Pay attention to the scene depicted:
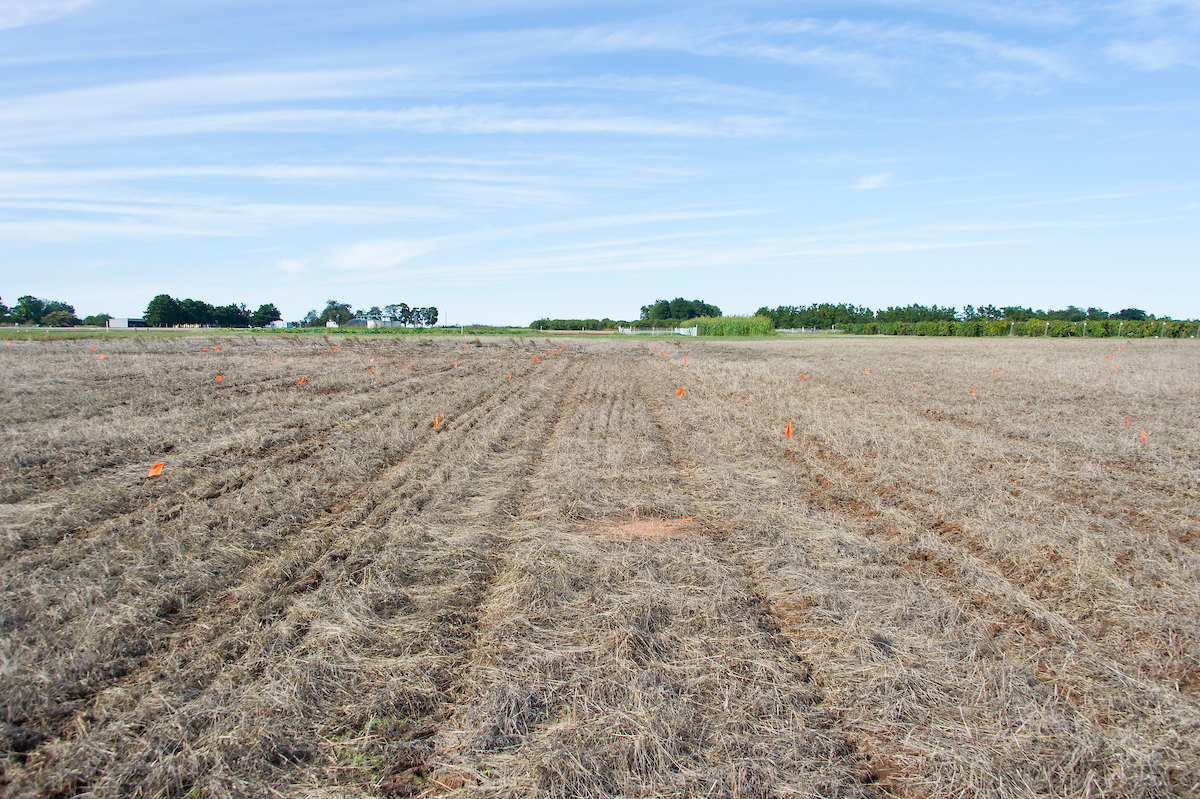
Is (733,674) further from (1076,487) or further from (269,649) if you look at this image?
(1076,487)

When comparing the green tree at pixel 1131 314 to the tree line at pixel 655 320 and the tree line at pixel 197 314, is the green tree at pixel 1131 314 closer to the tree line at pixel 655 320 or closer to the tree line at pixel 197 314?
the tree line at pixel 655 320

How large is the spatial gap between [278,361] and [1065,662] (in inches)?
1206

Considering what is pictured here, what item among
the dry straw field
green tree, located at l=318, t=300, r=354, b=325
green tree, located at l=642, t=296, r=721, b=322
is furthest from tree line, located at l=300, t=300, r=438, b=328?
the dry straw field

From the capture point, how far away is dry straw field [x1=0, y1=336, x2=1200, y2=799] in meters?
3.23

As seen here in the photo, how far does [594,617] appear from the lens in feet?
15.5

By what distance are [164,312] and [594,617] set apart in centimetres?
12938

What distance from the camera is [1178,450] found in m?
10.9

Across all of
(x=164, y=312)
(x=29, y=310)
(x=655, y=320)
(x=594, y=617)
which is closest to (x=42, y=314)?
(x=29, y=310)

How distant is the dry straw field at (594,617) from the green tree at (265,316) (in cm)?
12334

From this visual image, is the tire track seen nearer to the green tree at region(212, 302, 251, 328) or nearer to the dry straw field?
the dry straw field

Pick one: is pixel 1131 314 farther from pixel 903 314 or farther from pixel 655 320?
pixel 655 320

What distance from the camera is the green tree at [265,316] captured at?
120438 mm

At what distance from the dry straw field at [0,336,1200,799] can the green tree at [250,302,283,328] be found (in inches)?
4856

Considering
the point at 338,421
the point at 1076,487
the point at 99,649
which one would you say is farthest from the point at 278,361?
the point at 1076,487
